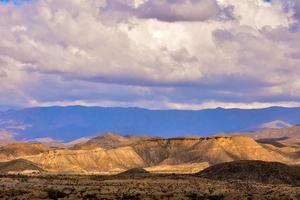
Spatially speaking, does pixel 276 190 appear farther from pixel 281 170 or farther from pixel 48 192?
pixel 281 170

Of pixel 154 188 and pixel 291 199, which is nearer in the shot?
pixel 291 199

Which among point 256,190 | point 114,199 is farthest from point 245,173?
point 114,199

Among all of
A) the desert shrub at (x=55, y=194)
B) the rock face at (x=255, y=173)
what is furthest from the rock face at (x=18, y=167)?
the desert shrub at (x=55, y=194)

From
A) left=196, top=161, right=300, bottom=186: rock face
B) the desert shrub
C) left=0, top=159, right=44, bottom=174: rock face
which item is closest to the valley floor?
the desert shrub

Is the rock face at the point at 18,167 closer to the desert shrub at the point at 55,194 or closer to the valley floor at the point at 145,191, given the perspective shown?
the valley floor at the point at 145,191

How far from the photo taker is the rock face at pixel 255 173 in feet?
368

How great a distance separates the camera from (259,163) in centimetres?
12188

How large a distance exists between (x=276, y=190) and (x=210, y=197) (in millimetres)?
9639

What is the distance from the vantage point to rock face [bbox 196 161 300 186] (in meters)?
112

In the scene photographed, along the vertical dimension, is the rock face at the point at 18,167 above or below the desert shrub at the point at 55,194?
above

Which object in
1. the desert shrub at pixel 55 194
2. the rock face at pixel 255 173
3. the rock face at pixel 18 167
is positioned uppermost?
the rock face at pixel 18 167

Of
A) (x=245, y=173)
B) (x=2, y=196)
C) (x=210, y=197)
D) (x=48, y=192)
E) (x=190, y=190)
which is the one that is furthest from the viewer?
(x=245, y=173)

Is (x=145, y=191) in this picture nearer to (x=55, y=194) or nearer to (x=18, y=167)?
(x=55, y=194)

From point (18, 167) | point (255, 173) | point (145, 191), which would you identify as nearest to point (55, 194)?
point (145, 191)
